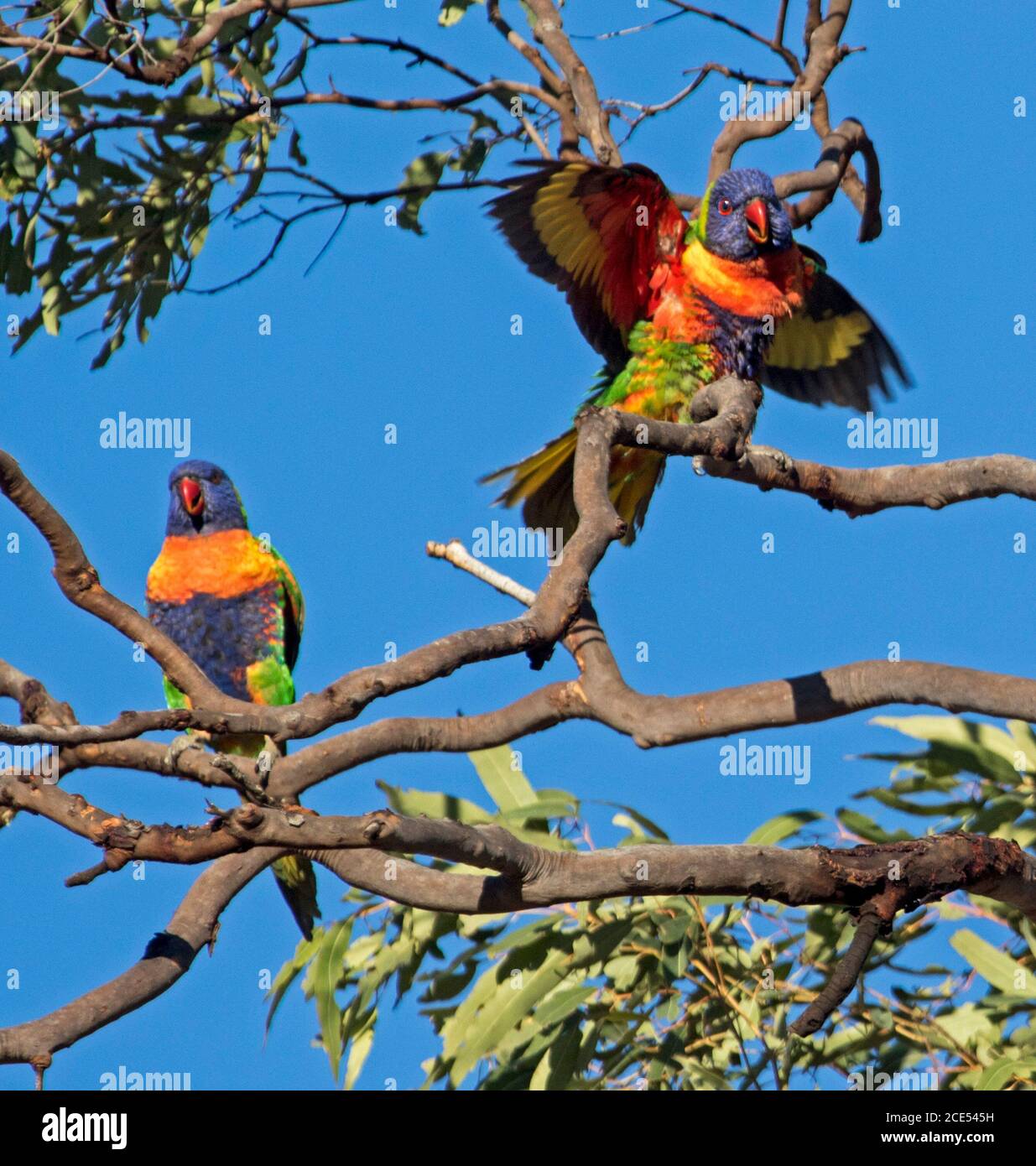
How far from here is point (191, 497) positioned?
4461 mm

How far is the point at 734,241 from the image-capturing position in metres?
4.11

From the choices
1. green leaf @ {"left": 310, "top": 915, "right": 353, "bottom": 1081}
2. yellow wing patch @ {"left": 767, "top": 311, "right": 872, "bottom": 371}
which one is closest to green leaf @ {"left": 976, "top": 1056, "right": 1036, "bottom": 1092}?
green leaf @ {"left": 310, "top": 915, "right": 353, "bottom": 1081}

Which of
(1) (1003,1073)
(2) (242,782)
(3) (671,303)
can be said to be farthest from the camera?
(3) (671,303)

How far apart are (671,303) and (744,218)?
0.32 meters

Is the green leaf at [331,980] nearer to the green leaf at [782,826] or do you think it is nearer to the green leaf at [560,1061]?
the green leaf at [560,1061]

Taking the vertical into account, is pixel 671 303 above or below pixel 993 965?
above

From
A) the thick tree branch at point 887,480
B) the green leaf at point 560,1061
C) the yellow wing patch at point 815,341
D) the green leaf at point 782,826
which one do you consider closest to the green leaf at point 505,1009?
the green leaf at point 560,1061

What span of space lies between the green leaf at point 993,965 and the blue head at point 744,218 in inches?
79.2

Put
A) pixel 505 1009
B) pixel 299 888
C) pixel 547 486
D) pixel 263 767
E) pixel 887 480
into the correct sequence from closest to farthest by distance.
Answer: pixel 263 767
pixel 887 480
pixel 505 1009
pixel 299 888
pixel 547 486

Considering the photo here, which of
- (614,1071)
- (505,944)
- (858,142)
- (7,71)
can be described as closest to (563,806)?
(505,944)

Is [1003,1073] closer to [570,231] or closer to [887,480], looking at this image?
[887,480]

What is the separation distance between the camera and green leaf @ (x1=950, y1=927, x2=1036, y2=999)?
3.17 meters

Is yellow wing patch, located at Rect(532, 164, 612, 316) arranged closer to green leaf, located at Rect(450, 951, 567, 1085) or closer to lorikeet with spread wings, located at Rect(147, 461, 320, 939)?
lorikeet with spread wings, located at Rect(147, 461, 320, 939)

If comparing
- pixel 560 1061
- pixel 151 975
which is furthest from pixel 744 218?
pixel 151 975
